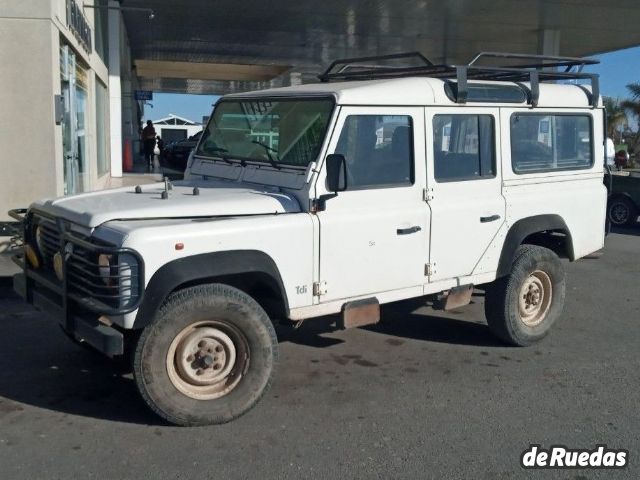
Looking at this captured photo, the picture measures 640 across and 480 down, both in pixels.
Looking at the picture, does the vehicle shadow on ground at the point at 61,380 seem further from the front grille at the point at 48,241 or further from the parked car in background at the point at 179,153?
the parked car in background at the point at 179,153

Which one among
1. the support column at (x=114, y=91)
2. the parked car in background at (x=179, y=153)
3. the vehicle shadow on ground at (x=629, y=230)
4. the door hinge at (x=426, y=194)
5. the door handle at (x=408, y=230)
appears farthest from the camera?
the parked car in background at (x=179, y=153)

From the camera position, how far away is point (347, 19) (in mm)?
20172

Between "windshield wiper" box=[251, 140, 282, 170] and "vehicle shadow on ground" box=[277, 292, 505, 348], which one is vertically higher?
"windshield wiper" box=[251, 140, 282, 170]

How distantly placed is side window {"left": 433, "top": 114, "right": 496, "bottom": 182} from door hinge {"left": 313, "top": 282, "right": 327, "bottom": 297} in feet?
4.12

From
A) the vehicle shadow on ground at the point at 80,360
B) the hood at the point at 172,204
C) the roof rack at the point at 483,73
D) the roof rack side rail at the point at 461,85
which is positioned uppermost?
the roof rack at the point at 483,73

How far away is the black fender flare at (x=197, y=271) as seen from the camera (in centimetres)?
399

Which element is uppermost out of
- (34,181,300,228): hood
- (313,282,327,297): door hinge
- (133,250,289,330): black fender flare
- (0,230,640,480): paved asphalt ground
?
(34,181,300,228): hood

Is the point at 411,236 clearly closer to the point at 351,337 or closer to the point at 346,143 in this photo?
the point at 346,143

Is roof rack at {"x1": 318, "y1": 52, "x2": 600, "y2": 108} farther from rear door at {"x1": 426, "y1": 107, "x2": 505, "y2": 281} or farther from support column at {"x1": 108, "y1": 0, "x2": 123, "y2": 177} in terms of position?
support column at {"x1": 108, "y1": 0, "x2": 123, "y2": 177}

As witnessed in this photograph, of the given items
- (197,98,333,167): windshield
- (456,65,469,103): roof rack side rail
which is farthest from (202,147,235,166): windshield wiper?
(456,65,469,103): roof rack side rail

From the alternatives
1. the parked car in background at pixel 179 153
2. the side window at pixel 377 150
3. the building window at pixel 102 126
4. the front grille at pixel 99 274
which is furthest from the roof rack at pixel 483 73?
the parked car in background at pixel 179 153

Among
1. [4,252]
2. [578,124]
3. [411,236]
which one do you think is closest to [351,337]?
[411,236]

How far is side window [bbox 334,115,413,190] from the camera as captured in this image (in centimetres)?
486

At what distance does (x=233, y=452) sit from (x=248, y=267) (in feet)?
3.51
